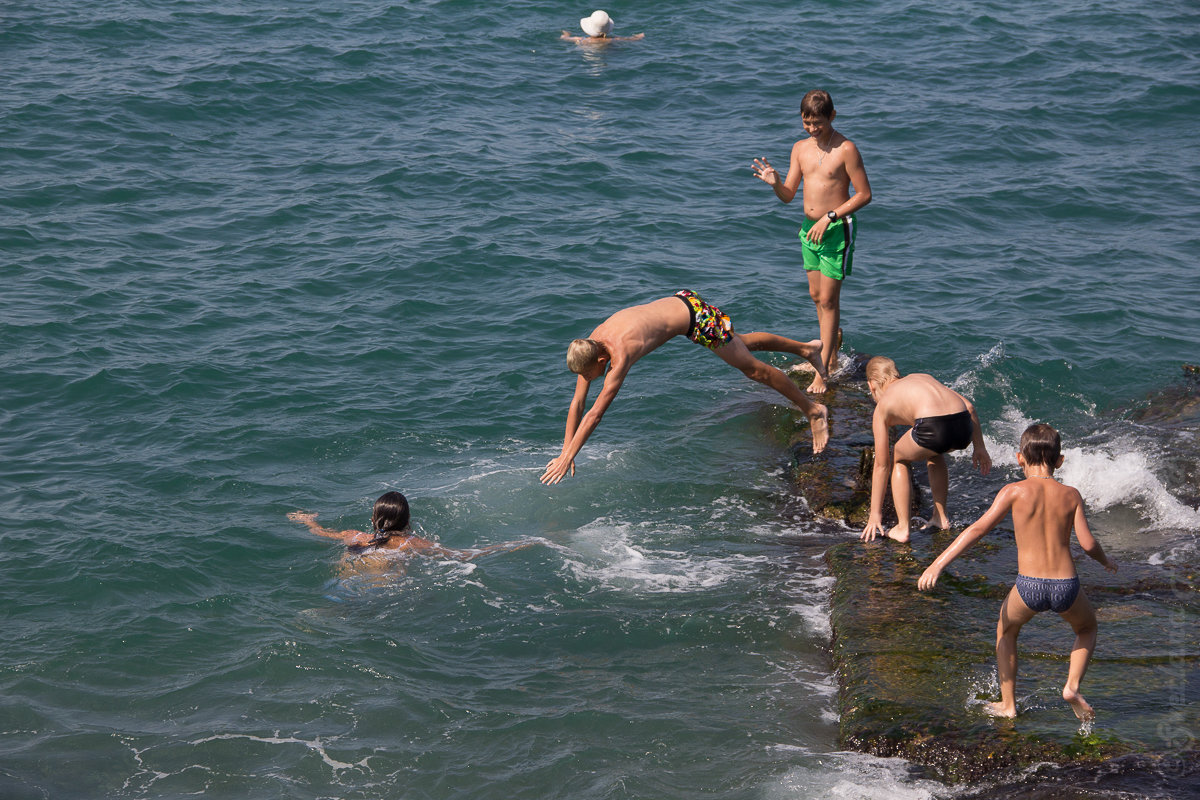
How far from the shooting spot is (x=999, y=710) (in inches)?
247

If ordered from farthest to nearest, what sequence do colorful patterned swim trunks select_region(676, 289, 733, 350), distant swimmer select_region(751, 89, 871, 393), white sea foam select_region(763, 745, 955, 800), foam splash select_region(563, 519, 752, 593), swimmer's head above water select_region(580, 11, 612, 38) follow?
1. swimmer's head above water select_region(580, 11, 612, 38)
2. distant swimmer select_region(751, 89, 871, 393)
3. colorful patterned swim trunks select_region(676, 289, 733, 350)
4. foam splash select_region(563, 519, 752, 593)
5. white sea foam select_region(763, 745, 955, 800)

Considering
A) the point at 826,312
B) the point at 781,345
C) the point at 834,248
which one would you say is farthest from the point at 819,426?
the point at 834,248

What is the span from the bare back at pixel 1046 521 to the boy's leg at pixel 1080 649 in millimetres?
219

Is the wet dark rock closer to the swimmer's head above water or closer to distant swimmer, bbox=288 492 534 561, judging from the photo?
distant swimmer, bbox=288 492 534 561

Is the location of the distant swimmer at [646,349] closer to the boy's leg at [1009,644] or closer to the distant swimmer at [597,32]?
the boy's leg at [1009,644]

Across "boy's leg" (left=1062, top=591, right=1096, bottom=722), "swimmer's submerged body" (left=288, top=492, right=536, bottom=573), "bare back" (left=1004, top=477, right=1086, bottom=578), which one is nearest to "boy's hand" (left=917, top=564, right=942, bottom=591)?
"bare back" (left=1004, top=477, right=1086, bottom=578)

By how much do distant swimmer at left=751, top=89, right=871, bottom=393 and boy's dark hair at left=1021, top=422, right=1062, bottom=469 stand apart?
414cm

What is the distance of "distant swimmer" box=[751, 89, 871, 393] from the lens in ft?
31.9

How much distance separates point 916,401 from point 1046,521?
2.15 metres

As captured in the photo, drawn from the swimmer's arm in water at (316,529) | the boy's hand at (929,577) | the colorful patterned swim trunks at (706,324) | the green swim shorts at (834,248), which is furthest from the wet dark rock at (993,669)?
the swimmer's arm in water at (316,529)

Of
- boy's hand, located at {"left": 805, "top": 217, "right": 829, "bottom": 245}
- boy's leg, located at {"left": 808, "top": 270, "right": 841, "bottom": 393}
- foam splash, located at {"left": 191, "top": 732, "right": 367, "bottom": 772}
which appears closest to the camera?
foam splash, located at {"left": 191, "top": 732, "right": 367, "bottom": 772}

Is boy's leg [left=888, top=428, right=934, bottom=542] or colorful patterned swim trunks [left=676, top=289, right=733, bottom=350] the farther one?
colorful patterned swim trunks [left=676, top=289, right=733, bottom=350]

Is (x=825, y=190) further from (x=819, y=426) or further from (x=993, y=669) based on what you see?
(x=993, y=669)

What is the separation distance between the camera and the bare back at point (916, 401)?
7.80 m
